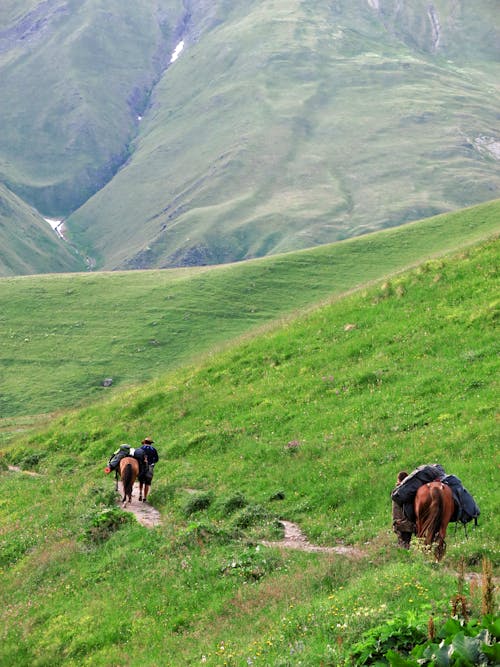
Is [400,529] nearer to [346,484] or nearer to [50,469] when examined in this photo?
[346,484]

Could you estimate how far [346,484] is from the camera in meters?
23.3

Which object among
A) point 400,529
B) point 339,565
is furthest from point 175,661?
point 400,529

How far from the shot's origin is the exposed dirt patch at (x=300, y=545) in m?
18.5

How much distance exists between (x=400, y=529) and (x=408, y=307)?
21.1 meters

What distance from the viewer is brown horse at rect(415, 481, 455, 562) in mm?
16094

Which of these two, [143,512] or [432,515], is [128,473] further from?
[432,515]

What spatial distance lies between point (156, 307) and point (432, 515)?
67311 millimetres

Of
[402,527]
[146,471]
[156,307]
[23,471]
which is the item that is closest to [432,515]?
[402,527]

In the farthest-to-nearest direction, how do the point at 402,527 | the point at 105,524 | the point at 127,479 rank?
the point at 127,479
the point at 105,524
the point at 402,527

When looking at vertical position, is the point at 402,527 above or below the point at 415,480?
below

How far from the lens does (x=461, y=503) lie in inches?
645

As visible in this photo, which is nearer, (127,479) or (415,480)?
(415,480)

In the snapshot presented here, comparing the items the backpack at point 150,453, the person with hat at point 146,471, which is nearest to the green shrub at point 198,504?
the person with hat at point 146,471

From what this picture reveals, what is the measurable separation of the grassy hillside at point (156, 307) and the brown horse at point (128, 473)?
120 feet
